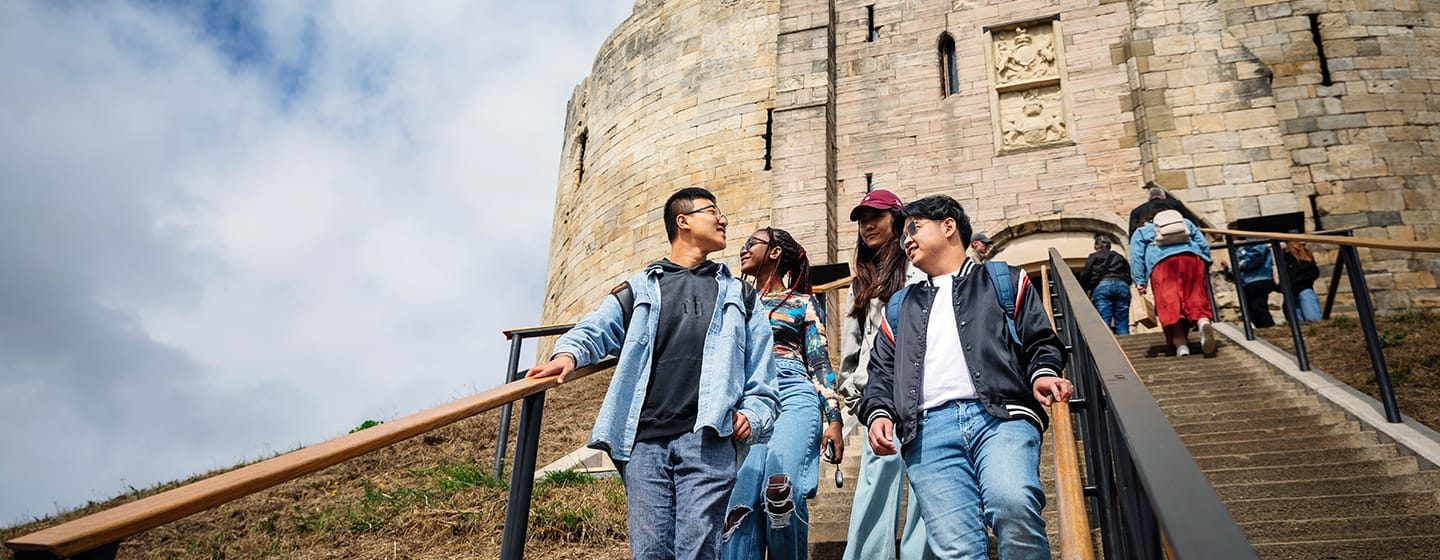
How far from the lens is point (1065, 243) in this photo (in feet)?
37.1

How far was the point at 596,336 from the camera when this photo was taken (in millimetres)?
2957

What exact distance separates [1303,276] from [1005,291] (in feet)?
24.1

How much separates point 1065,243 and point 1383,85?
12.9 ft

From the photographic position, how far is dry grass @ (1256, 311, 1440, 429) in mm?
6059

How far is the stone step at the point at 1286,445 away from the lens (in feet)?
14.9

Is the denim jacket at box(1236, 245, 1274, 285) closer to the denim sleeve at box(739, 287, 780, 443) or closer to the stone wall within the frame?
the stone wall

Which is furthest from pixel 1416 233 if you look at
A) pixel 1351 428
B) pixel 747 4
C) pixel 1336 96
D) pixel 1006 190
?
pixel 747 4

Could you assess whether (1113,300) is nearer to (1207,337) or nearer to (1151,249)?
(1151,249)

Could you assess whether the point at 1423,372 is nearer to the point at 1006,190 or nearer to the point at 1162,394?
the point at 1162,394

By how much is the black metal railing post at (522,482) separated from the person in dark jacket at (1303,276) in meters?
8.13

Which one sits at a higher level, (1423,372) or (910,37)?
(910,37)

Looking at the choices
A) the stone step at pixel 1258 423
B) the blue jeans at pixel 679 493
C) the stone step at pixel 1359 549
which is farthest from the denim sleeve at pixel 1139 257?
the blue jeans at pixel 679 493

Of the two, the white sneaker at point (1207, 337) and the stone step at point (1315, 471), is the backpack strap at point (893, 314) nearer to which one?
the stone step at point (1315, 471)

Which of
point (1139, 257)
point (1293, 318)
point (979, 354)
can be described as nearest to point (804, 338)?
point (979, 354)
